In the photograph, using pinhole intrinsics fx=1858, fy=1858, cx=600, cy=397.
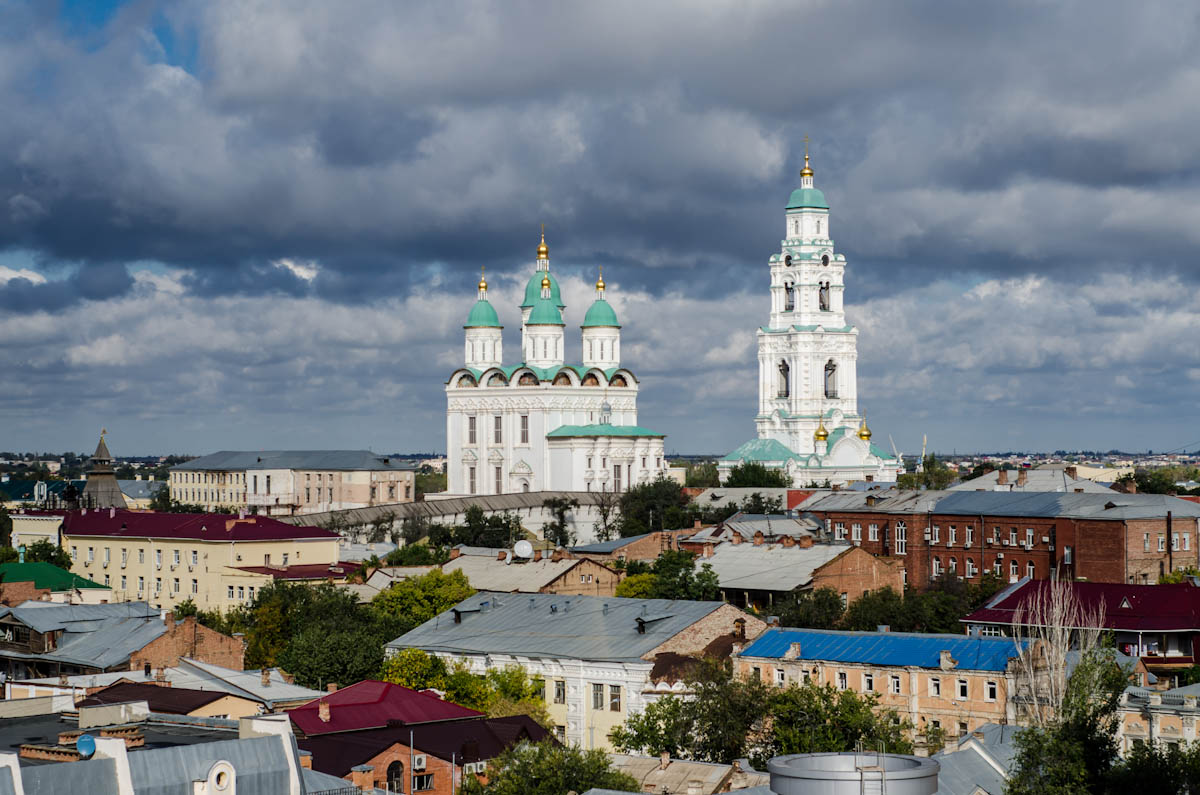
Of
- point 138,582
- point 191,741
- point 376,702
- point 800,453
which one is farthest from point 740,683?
point 800,453

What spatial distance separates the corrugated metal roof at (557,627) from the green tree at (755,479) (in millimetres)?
57985

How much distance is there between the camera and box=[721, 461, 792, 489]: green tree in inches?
4540

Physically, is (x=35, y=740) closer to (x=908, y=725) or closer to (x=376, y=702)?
(x=376, y=702)

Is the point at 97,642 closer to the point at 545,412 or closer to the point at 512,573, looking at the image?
the point at 512,573

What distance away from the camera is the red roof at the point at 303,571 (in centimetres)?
7300

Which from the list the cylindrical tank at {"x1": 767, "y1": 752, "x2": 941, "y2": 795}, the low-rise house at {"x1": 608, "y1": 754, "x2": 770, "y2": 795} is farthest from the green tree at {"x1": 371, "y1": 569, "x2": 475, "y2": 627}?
the cylindrical tank at {"x1": 767, "y1": 752, "x2": 941, "y2": 795}

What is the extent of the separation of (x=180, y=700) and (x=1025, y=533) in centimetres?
4194

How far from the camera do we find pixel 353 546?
304ft

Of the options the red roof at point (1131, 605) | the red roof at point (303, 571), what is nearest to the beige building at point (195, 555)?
the red roof at point (303, 571)

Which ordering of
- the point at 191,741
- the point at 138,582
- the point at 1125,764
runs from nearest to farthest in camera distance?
the point at 191,741 → the point at 1125,764 → the point at 138,582

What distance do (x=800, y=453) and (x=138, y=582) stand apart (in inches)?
2671

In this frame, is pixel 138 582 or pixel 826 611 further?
pixel 138 582

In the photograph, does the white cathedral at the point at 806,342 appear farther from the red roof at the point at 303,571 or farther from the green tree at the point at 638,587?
the green tree at the point at 638,587

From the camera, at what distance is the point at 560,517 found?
11344 centimetres
